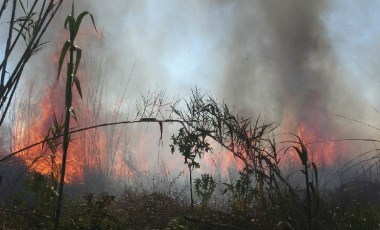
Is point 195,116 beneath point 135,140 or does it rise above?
beneath

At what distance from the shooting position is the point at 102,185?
2078 cm

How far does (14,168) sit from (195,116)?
12809 millimetres

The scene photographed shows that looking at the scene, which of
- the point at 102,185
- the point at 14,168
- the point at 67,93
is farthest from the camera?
the point at 102,185

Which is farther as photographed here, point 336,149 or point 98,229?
point 336,149

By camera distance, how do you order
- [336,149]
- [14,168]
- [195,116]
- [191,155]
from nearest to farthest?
[195,116], [191,155], [14,168], [336,149]

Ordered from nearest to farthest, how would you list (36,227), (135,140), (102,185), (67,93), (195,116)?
1. (67,93)
2. (36,227)
3. (195,116)
4. (102,185)
5. (135,140)

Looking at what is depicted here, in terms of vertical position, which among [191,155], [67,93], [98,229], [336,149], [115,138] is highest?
[115,138]

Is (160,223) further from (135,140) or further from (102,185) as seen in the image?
(135,140)

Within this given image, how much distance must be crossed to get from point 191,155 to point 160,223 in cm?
161

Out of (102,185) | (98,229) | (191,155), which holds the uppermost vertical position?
(102,185)

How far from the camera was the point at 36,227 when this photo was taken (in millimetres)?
5758

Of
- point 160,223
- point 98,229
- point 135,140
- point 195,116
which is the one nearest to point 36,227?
point 98,229

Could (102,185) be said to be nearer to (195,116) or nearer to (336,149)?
(195,116)

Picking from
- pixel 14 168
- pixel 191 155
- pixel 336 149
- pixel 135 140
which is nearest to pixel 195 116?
pixel 191 155
